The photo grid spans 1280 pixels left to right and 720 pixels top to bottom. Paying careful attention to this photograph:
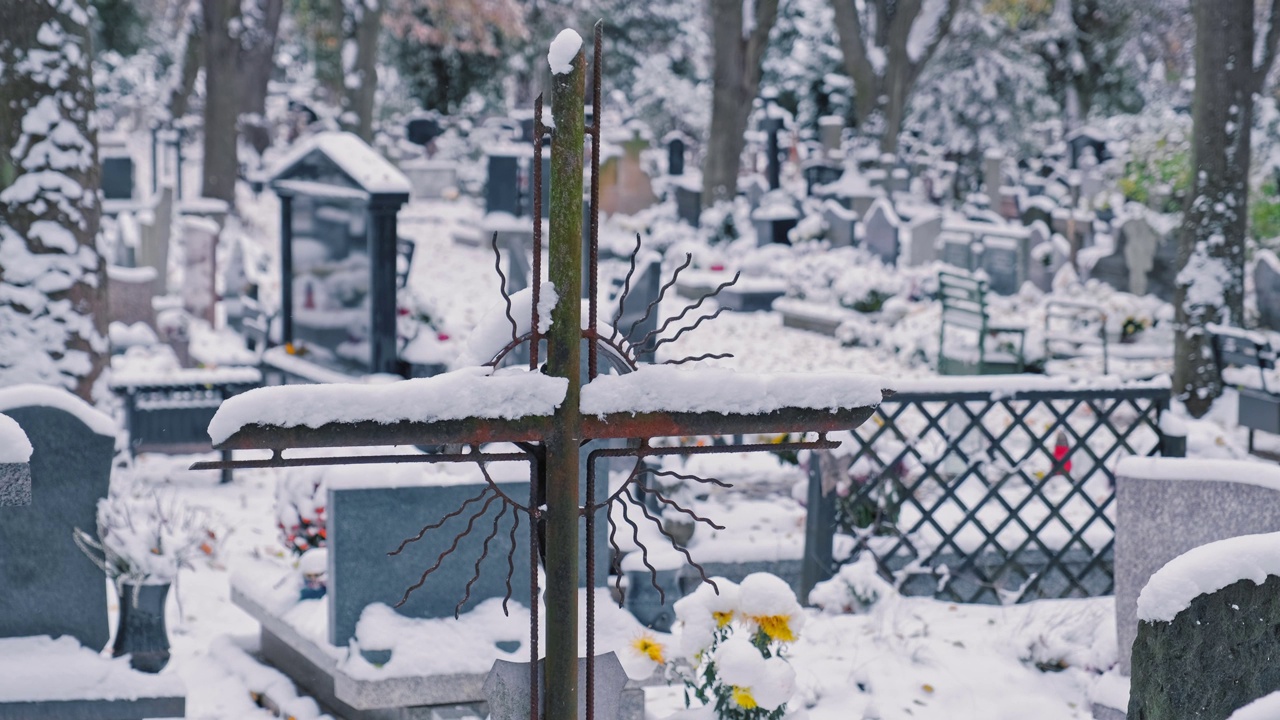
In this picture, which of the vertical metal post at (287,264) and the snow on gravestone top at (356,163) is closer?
A: the snow on gravestone top at (356,163)

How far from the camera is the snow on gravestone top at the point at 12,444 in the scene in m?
4.07

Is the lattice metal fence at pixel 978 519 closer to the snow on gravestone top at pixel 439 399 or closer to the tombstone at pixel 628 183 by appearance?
the snow on gravestone top at pixel 439 399

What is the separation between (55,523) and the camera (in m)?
5.10

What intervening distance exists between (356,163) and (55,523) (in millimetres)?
5386

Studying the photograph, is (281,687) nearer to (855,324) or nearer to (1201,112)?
(1201,112)

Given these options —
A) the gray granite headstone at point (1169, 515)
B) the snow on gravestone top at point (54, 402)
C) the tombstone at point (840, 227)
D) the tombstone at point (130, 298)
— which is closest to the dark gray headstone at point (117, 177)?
the tombstone at point (130, 298)

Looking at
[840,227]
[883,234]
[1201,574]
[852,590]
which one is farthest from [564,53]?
[840,227]

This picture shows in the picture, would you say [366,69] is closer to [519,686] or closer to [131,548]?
[131,548]

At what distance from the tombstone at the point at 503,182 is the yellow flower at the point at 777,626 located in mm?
17310

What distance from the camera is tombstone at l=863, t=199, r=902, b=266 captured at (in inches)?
726

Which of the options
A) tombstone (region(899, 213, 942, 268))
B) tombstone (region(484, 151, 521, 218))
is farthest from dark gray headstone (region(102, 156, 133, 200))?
tombstone (region(899, 213, 942, 268))

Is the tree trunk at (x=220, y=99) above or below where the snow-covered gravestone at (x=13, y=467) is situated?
above

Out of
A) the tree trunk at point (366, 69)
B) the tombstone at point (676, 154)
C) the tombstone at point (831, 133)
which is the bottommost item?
the tombstone at point (676, 154)

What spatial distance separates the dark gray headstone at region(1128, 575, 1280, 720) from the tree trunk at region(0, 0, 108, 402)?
624cm
